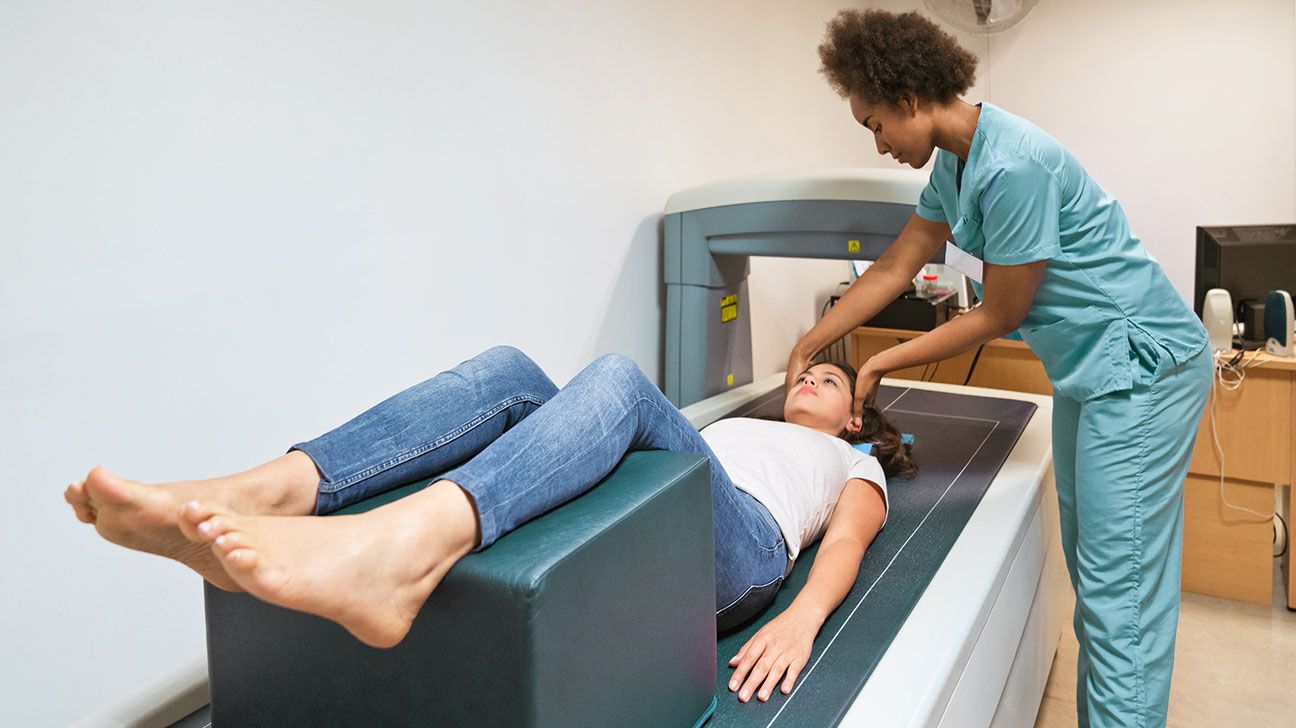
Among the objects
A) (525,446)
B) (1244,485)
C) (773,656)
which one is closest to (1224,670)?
(1244,485)

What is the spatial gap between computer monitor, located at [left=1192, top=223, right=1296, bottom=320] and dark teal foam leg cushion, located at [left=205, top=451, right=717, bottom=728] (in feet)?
8.08

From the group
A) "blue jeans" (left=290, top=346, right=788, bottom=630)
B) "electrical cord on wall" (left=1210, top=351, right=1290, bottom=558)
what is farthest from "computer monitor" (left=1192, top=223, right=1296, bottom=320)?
"blue jeans" (left=290, top=346, right=788, bottom=630)

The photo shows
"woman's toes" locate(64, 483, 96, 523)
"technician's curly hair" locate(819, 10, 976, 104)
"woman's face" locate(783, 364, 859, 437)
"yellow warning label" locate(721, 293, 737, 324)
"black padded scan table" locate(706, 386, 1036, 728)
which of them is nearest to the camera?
"woman's toes" locate(64, 483, 96, 523)

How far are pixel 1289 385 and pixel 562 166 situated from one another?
2101 millimetres

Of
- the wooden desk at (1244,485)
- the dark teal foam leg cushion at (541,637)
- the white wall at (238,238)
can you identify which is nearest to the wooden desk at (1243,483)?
the wooden desk at (1244,485)

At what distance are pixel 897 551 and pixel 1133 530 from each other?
454 mm

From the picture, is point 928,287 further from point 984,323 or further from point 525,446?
point 525,446

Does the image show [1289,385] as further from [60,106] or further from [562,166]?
[60,106]

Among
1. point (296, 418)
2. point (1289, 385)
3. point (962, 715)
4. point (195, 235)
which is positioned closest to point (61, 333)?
point (195, 235)

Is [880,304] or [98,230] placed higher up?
[98,230]

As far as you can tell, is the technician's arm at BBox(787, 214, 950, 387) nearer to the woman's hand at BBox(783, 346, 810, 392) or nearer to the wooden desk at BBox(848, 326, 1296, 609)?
the woman's hand at BBox(783, 346, 810, 392)

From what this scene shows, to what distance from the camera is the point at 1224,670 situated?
96.0 inches

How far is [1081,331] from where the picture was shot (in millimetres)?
1769

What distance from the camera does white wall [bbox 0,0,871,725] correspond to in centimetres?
134
